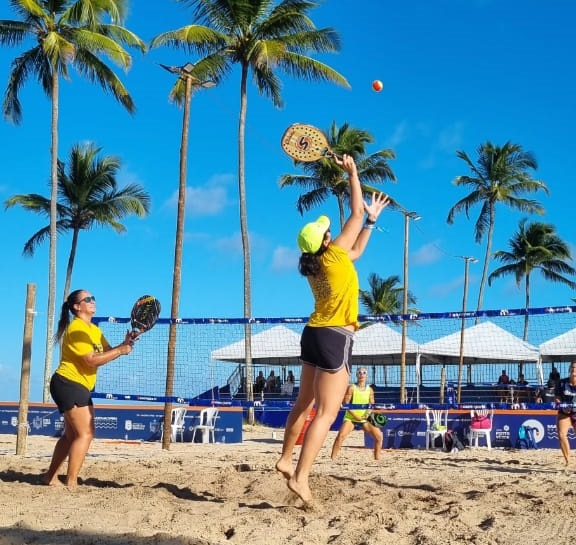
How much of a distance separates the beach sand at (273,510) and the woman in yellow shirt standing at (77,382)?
262mm

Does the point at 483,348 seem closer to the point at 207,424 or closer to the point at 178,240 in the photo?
the point at 207,424

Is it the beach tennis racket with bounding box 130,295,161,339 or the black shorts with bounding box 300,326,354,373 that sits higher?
the beach tennis racket with bounding box 130,295,161,339

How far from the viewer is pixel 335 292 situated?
15.2ft

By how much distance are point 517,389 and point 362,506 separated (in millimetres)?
15899

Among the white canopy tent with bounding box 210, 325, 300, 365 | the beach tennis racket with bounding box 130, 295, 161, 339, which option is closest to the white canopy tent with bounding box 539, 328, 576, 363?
the white canopy tent with bounding box 210, 325, 300, 365

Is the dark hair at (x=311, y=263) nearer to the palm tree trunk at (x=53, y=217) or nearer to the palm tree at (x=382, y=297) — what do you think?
the palm tree trunk at (x=53, y=217)

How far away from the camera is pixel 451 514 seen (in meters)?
4.43

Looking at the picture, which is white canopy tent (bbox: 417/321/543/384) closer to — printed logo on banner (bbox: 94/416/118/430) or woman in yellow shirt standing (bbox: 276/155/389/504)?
printed logo on banner (bbox: 94/416/118/430)

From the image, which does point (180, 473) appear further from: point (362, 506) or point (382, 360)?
point (382, 360)

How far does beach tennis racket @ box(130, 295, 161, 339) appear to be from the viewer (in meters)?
6.00

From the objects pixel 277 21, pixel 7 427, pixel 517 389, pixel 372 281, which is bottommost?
pixel 7 427

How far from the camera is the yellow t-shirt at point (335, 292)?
181 inches

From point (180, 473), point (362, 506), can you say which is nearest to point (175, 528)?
point (362, 506)

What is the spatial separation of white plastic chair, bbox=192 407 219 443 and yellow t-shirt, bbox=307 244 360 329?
11.0 metres
